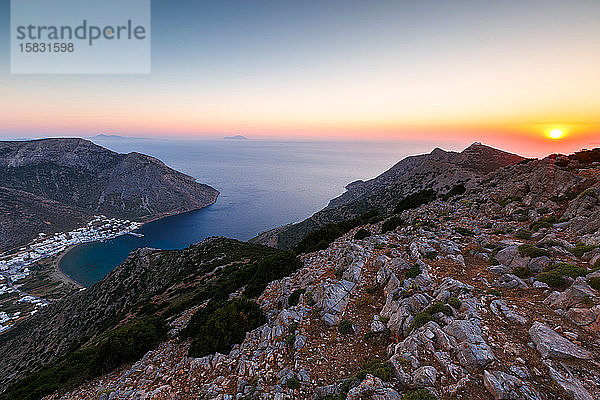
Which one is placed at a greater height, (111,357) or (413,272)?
(413,272)

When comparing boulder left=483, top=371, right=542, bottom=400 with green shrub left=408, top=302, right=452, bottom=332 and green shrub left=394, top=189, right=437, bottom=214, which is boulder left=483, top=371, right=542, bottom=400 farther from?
green shrub left=394, top=189, right=437, bottom=214

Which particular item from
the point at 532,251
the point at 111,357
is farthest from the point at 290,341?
the point at 532,251

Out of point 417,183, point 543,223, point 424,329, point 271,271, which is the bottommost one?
point 271,271

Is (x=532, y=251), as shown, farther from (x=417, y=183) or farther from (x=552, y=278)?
(x=417, y=183)

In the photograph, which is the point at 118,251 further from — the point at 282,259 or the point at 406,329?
the point at 406,329

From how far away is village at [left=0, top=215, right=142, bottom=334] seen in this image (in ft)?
317

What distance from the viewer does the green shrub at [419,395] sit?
24.0 feet

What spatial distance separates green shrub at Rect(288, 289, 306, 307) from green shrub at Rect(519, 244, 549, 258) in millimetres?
13358

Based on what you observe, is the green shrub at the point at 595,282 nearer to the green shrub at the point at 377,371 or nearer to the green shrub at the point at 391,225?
the green shrub at the point at 377,371

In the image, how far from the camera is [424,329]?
9852 mm

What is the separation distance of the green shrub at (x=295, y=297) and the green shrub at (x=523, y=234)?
16527 millimetres

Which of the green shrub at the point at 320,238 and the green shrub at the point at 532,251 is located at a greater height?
the green shrub at the point at 532,251

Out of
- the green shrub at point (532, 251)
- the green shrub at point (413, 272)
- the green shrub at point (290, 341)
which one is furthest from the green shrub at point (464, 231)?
the green shrub at point (290, 341)

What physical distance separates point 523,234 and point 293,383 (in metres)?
19.2
